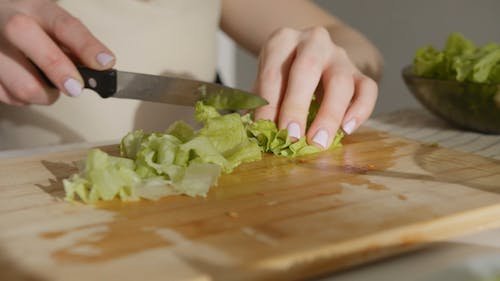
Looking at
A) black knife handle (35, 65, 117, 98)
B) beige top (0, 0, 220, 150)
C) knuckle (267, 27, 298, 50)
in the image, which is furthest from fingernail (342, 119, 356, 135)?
beige top (0, 0, 220, 150)

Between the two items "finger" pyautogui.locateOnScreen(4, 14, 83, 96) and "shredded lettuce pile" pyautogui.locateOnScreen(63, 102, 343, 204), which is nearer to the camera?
"shredded lettuce pile" pyautogui.locateOnScreen(63, 102, 343, 204)

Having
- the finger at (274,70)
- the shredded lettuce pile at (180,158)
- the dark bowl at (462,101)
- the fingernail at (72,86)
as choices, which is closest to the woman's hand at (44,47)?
the fingernail at (72,86)

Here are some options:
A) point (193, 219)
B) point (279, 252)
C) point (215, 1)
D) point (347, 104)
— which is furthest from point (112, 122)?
point (279, 252)

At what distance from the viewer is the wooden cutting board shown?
0.74m

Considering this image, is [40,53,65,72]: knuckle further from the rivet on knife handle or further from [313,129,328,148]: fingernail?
[313,129,328,148]: fingernail

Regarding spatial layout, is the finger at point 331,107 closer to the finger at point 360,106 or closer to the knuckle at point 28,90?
the finger at point 360,106

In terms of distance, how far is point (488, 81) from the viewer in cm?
148

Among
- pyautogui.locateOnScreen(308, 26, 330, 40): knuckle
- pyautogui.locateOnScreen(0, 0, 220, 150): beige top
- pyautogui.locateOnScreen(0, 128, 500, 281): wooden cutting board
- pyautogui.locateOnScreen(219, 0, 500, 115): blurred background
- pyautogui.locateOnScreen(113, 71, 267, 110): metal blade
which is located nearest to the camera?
pyautogui.locateOnScreen(0, 128, 500, 281): wooden cutting board

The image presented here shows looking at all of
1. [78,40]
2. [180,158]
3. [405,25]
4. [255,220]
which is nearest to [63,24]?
[78,40]

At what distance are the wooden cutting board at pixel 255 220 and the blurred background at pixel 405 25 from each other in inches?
54.4

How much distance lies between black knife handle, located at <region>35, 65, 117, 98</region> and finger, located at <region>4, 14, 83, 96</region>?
0.10 ft

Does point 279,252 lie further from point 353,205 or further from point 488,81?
point 488,81

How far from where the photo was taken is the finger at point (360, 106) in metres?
1.33

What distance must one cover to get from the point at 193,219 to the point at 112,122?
3.30 ft
